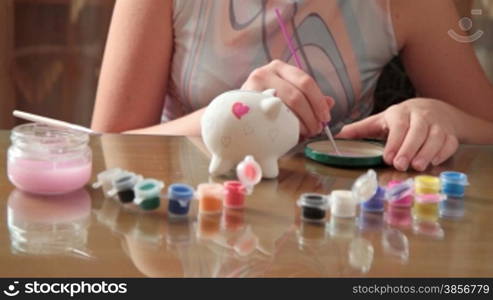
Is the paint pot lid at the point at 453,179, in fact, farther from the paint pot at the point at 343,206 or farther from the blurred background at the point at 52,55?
the blurred background at the point at 52,55

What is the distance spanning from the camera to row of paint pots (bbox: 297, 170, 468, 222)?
0.58m

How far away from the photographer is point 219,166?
0.68 metres

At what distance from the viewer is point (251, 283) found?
0.45m

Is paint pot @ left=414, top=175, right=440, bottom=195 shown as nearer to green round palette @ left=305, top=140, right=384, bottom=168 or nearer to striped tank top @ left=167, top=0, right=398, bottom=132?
green round palette @ left=305, top=140, right=384, bottom=168

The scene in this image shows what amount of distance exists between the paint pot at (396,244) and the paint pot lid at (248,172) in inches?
5.1

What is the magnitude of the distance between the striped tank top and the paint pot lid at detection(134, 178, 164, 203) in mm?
405

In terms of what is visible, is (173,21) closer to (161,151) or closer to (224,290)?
(161,151)

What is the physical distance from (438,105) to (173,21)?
379mm

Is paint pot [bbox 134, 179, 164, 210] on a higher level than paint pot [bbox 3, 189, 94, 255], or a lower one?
higher

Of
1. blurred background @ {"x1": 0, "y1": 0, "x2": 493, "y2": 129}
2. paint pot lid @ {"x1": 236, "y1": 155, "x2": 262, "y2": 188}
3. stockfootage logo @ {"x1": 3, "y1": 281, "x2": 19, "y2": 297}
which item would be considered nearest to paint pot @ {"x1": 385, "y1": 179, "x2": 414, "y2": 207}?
paint pot lid @ {"x1": 236, "y1": 155, "x2": 262, "y2": 188}

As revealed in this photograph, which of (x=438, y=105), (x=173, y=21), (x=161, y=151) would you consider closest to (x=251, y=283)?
(x=161, y=151)

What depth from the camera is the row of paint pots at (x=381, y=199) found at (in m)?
0.58

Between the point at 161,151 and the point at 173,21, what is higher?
the point at 173,21

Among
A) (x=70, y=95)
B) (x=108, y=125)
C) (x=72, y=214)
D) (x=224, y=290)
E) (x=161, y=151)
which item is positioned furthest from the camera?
(x=70, y=95)
